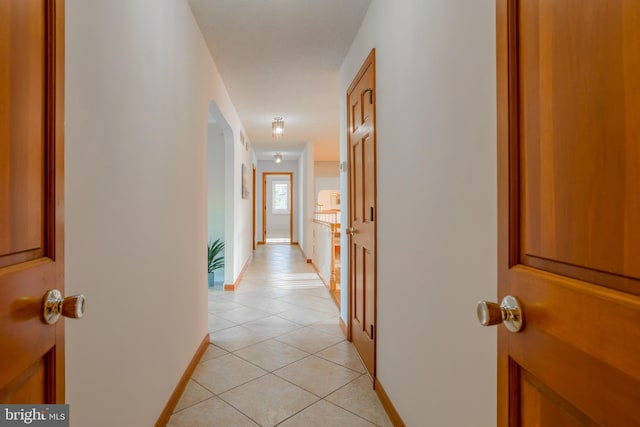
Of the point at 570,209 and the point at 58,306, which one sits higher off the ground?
the point at 570,209

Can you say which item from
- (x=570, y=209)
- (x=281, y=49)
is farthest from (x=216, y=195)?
(x=570, y=209)

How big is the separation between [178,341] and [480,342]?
175cm

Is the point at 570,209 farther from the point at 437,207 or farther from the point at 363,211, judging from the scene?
the point at 363,211

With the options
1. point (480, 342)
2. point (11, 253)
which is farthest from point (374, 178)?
point (11, 253)

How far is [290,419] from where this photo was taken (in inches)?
75.5

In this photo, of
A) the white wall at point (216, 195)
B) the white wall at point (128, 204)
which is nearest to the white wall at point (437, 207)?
the white wall at point (128, 204)

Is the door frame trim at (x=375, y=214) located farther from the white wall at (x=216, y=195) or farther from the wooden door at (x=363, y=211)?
the white wall at (x=216, y=195)

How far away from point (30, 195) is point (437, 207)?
1227mm

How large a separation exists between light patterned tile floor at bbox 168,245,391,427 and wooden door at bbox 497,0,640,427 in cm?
149

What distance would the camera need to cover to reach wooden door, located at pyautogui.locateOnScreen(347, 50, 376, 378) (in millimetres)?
2314

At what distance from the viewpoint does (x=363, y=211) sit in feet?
8.52

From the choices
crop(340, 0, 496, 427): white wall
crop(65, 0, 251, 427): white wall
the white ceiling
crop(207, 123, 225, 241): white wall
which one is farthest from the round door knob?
crop(207, 123, 225, 241): white wall

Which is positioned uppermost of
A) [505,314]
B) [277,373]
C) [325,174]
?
[325,174]

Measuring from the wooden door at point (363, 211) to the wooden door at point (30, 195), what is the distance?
5.78 ft
